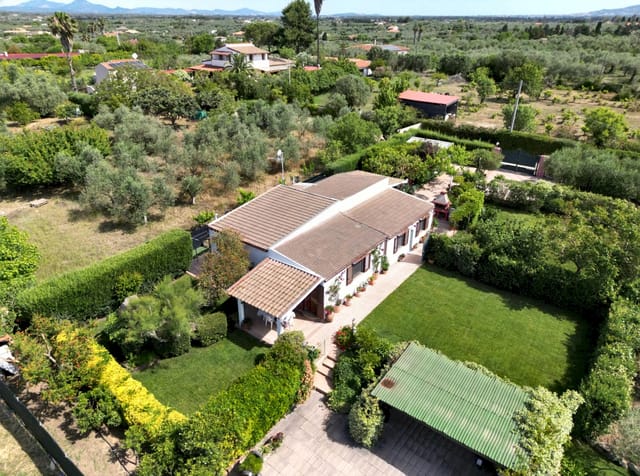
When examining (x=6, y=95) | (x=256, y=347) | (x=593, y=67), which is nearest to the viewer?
(x=256, y=347)

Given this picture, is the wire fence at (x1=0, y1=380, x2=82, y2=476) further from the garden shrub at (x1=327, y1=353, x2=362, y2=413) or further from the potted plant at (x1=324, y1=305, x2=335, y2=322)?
the potted plant at (x1=324, y1=305, x2=335, y2=322)

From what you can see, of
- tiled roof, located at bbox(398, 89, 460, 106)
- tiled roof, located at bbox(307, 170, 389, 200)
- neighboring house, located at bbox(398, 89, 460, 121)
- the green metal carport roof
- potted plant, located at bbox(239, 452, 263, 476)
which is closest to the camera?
the green metal carport roof

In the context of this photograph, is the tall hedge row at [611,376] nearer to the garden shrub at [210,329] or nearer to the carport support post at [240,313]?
the carport support post at [240,313]

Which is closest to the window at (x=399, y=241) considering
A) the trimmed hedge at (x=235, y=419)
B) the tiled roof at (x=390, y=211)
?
the tiled roof at (x=390, y=211)

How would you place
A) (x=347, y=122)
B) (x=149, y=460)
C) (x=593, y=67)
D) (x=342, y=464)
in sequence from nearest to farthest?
(x=149, y=460), (x=342, y=464), (x=347, y=122), (x=593, y=67)

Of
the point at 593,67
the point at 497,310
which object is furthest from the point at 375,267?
the point at 593,67

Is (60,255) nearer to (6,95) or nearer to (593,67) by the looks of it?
(6,95)

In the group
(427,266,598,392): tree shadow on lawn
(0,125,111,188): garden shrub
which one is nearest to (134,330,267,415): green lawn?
(427,266,598,392): tree shadow on lawn
